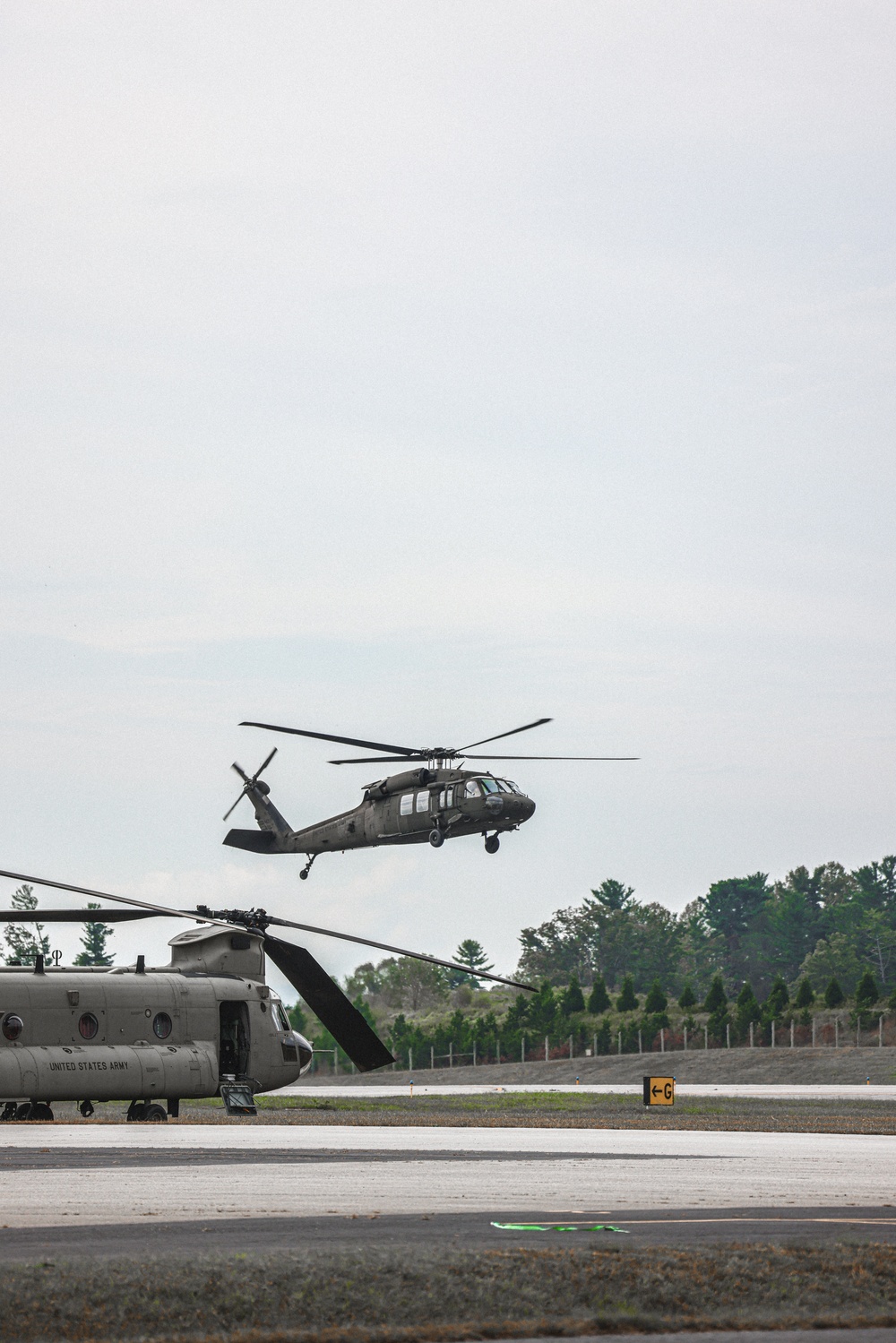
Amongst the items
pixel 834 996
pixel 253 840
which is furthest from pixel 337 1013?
pixel 834 996

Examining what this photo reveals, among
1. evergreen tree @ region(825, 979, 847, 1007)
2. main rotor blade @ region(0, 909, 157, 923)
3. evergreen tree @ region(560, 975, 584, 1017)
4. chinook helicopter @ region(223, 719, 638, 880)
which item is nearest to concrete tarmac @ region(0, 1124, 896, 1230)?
main rotor blade @ region(0, 909, 157, 923)

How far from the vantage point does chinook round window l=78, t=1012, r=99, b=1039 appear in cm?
2853

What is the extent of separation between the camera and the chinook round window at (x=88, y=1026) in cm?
2853

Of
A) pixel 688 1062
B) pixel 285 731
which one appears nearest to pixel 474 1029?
pixel 688 1062

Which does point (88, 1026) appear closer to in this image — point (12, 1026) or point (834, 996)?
point (12, 1026)

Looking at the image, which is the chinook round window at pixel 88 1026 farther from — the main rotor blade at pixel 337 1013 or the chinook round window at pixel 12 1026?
the main rotor blade at pixel 337 1013

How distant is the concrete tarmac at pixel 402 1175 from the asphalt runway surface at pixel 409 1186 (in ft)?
0.13

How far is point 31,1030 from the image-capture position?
2789cm

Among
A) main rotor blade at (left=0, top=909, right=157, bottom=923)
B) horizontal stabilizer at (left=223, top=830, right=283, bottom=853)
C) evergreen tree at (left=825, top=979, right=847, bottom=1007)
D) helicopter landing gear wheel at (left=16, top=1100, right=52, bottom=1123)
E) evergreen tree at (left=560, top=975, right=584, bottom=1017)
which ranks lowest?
evergreen tree at (left=560, top=975, right=584, bottom=1017)

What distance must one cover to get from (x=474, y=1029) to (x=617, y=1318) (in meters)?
120

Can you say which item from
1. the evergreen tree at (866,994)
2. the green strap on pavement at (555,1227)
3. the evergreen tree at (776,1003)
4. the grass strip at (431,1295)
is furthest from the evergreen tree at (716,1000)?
the grass strip at (431,1295)

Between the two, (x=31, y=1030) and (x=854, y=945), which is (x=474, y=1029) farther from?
(x=31, y=1030)

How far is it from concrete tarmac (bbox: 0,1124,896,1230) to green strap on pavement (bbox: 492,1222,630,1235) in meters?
0.69

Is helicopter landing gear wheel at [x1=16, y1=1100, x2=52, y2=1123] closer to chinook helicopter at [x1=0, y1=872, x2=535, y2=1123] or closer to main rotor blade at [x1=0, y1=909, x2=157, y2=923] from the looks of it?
chinook helicopter at [x1=0, y1=872, x2=535, y2=1123]
